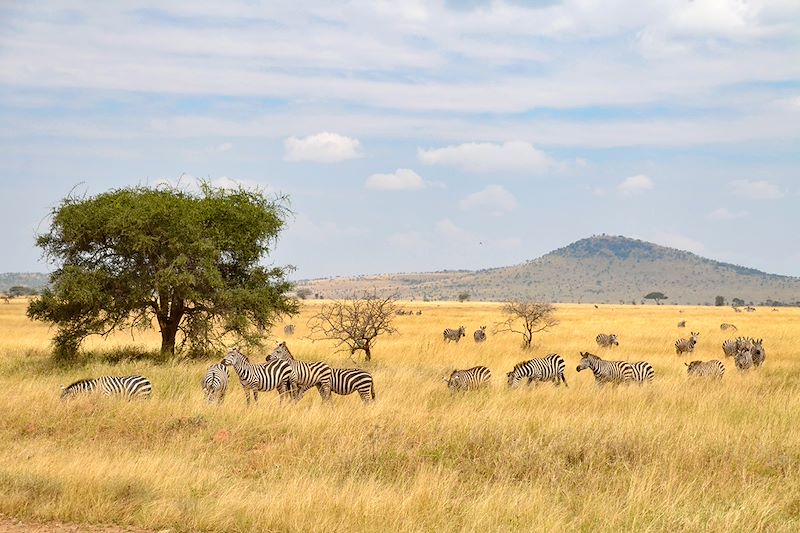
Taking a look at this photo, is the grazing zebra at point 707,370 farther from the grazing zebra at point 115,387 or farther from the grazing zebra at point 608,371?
the grazing zebra at point 115,387

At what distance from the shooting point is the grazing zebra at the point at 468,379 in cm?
1823

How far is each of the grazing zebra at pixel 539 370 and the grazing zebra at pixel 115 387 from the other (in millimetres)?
8445

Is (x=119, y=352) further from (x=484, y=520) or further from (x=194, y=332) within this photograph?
(x=484, y=520)

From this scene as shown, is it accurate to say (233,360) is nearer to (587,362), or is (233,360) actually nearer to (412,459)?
(412,459)

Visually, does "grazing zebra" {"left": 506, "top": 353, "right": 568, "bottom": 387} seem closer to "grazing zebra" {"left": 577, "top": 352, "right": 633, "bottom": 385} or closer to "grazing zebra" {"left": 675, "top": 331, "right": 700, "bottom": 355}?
"grazing zebra" {"left": 577, "top": 352, "right": 633, "bottom": 385}

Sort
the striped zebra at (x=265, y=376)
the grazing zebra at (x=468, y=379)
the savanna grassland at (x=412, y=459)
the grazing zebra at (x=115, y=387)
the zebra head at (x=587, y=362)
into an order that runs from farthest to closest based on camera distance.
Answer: the zebra head at (x=587, y=362), the grazing zebra at (x=468, y=379), the striped zebra at (x=265, y=376), the grazing zebra at (x=115, y=387), the savanna grassland at (x=412, y=459)

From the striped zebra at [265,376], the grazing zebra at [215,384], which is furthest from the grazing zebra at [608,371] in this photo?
the grazing zebra at [215,384]

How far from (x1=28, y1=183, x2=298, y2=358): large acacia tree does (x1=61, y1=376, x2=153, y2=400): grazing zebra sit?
683cm

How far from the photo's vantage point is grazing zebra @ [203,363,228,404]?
16.2 metres

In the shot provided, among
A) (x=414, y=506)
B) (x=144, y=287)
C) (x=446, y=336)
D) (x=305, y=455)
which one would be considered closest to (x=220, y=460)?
(x=305, y=455)

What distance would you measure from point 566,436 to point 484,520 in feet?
13.6

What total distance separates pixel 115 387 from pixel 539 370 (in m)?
9.78

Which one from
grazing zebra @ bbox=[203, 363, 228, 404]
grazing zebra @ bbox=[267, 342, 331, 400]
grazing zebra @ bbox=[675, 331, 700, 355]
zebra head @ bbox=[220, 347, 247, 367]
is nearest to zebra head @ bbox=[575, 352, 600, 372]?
grazing zebra @ bbox=[267, 342, 331, 400]

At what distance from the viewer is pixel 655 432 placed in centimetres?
1305
